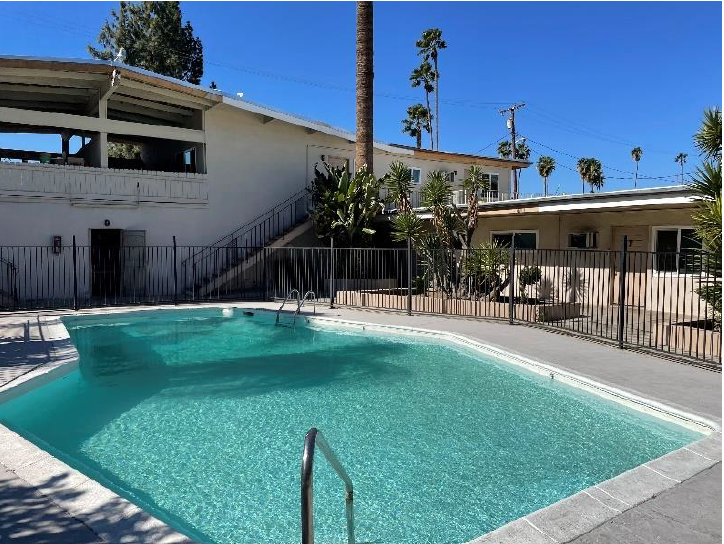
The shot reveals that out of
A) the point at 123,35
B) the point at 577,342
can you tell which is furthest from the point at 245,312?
the point at 123,35

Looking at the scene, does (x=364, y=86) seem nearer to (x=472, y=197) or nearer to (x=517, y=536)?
(x=472, y=197)

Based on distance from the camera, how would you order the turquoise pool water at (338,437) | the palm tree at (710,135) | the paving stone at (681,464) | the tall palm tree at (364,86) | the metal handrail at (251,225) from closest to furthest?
1. the paving stone at (681,464)
2. the turquoise pool water at (338,437)
3. the palm tree at (710,135)
4. the tall palm tree at (364,86)
5. the metal handrail at (251,225)

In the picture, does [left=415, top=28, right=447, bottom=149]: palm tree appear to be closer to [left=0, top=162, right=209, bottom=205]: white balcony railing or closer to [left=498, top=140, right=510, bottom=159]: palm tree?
[left=498, top=140, right=510, bottom=159]: palm tree

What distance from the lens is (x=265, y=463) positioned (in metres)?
5.52

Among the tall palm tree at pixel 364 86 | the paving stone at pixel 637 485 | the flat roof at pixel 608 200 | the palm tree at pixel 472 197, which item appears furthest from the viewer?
the tall palm tree at pixel 364 86

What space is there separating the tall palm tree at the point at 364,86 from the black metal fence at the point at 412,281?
3745 mm

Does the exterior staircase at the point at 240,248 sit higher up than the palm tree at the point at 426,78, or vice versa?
the palm tree at the point at 426,78

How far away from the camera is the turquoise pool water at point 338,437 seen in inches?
179

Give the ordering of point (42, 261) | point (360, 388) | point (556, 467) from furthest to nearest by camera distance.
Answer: point (42, 261)
point (360, 388)
point (556, 467)

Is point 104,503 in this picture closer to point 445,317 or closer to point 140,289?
point 445,317

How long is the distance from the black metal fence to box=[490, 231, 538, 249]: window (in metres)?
0.47

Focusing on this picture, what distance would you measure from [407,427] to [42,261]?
14.9m

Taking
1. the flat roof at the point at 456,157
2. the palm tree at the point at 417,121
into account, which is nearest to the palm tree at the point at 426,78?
the palm tree at the point at 417,121

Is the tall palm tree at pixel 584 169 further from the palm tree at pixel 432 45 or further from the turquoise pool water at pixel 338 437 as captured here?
the turquoise pool water at pixel 338 437
